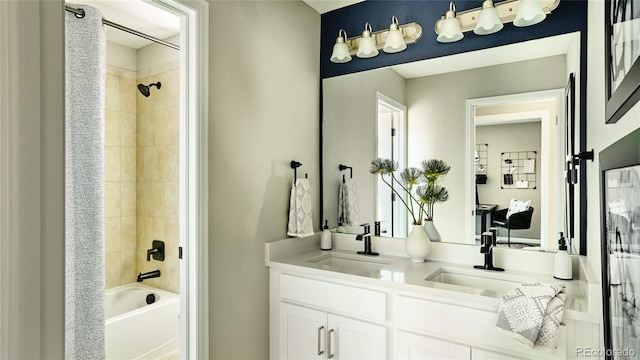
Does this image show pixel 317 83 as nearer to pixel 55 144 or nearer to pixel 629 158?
pixel 55 144

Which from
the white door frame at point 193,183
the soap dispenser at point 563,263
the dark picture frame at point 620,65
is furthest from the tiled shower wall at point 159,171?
the dark picture frame at point 620,65

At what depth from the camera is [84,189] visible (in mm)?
1458

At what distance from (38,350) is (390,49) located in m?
2.00

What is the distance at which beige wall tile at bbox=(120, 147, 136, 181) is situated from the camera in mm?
2812

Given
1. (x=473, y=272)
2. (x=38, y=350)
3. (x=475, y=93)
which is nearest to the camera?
(x=38, y=350)

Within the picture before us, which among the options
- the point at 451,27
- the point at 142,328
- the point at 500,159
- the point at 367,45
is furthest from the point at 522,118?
the point at 142,328

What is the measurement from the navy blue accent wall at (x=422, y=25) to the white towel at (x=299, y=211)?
83cm

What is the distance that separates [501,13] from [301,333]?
1929mm

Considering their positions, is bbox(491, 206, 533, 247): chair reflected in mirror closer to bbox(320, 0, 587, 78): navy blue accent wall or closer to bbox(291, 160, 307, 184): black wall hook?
bbox(320, 0, 587, 78): navy blue accent wall

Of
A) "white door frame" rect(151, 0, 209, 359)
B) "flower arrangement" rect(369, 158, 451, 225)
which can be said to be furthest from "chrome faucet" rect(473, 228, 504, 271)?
"white door frame" rect(151, 0, 209, 359)

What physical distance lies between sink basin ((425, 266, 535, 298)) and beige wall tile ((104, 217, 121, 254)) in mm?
2341

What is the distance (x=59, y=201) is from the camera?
86 centimetres

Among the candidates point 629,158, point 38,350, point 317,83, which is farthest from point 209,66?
point 629,158

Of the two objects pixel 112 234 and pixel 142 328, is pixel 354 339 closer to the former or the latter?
pixel 142 328
